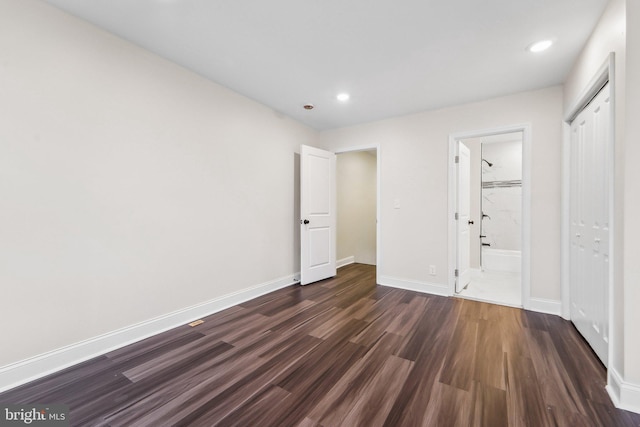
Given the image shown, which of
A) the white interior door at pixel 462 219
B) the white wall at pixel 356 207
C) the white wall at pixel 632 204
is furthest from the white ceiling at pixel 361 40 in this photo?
the white wall at pixel 356 207

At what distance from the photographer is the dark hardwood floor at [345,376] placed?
4.65 feet

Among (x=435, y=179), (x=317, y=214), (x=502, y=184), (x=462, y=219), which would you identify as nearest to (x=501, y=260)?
Result: (x=502, y=184)

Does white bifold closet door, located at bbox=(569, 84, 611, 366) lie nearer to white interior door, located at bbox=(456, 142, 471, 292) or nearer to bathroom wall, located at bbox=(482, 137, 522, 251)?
white interior door, located at bbox=(456, 142, 471, 292)

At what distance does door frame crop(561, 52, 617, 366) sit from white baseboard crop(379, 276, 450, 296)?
119 cm

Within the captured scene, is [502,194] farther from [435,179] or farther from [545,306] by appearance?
[545,306]

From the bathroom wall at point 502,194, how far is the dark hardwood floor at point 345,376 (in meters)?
2.92

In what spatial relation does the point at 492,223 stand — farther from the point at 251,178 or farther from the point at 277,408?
the point at 277,408

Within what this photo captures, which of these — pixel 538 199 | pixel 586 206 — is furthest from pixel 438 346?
pixel 538 199

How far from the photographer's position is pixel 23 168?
1690 millimetres

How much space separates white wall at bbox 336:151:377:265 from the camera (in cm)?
521

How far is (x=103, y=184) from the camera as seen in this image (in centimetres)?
204

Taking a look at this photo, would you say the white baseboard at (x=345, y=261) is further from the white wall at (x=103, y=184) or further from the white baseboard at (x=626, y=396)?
the white baseboard at (x=626, y=396)

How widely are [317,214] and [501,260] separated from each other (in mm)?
3730

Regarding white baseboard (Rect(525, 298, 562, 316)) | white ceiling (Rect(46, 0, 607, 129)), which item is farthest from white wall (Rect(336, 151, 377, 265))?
white baseboard (Rect(525, 298, 562, 316))
